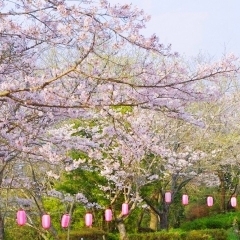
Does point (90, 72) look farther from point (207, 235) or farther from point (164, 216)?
point (164, 216)

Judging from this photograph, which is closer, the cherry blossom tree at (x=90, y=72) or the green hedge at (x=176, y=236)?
the cherry blossom tree at (x=90, y=72)

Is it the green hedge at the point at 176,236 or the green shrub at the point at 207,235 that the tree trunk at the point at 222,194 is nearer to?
Answer: the green shrub at the point at 207,235

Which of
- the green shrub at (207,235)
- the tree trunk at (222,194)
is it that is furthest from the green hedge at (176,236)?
the tree trunk at (222,194)

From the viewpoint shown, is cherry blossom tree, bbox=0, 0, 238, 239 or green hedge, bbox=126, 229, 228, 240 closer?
cherry blossom tree, bbox=0, 0, 238, 239

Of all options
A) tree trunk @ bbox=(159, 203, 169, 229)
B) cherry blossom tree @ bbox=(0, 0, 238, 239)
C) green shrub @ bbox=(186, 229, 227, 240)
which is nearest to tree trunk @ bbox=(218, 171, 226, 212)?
tree trunk @ bbox=(159, 203, 169, 229)

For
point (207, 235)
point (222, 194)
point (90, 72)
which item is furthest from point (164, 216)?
point (90, 72)

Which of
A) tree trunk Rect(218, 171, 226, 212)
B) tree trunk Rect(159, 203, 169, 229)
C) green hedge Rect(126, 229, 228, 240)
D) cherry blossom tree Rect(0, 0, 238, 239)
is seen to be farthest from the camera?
tree trunk Rect(218, 171, 226, 212)

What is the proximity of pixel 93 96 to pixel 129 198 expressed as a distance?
747 centimetres

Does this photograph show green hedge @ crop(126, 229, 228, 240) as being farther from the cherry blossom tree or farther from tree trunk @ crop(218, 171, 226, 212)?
tree trunk @ crop(218, 171, 226, 212)

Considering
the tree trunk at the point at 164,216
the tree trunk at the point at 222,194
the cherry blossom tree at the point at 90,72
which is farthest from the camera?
the tree trunk at the point at 222,194

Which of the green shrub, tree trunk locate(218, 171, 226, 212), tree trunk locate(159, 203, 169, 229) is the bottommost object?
the green shrub

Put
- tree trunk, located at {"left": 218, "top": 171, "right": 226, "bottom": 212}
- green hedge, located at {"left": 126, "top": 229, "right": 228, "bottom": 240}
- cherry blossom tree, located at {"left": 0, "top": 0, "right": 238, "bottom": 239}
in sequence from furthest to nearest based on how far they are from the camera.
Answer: tree trunk, located at {"left": 218, "top": 171, "right": 226, "bottom": 212} < green hedge, located at {"left": 126, "top": 229, "right": 228, "bottom": 240} < cherry blossom tree, located at {"left": 0, "top": 0, "right": 238, "bottom": 239}

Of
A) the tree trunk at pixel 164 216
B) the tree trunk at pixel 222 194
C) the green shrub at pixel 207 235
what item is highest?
the tree trunk at pixel 222 194

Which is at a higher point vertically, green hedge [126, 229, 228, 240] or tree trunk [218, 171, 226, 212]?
tree trunk [218, 171, 226, 212]
